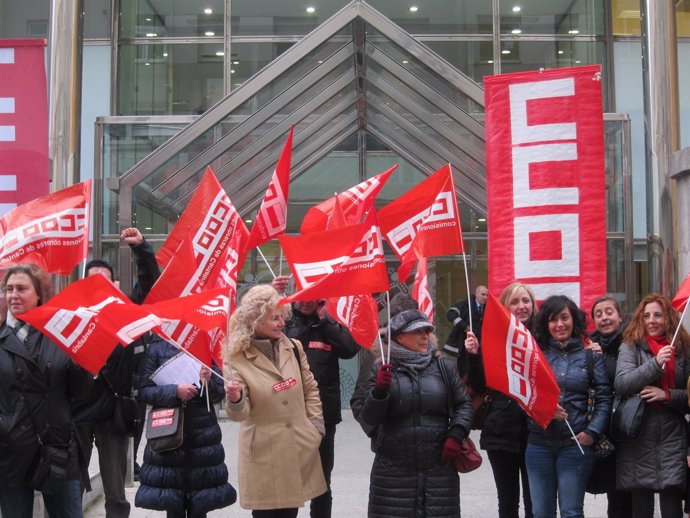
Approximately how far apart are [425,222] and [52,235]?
2462 millimetres

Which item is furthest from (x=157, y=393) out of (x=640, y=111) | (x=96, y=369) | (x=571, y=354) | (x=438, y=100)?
(x=640, y=111)

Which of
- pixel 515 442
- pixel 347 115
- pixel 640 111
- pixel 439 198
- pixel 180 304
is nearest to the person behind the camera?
pixel 180 304

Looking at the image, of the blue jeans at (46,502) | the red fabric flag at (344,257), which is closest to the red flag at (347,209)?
the red fabric flag at (344,257)

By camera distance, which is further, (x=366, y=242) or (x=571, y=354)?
(x=571, y=354)

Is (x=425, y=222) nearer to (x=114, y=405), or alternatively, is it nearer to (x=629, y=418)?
(x=629, y=418)

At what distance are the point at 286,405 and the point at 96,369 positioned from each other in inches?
41.8

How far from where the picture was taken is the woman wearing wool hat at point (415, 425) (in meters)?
5.34

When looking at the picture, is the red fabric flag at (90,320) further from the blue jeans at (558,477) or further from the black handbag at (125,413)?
the blue jeans at (558,477)

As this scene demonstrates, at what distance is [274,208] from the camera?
6.66 metres

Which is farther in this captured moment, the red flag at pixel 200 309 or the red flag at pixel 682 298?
the red flag at pixel 682 298

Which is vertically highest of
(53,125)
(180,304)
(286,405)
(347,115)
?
(347,115)

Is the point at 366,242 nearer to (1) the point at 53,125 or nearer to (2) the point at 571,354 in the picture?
(2) the point at 571,354

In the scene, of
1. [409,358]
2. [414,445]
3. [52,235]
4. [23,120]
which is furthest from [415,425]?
[23,120]

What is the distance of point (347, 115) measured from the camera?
40.8ft
